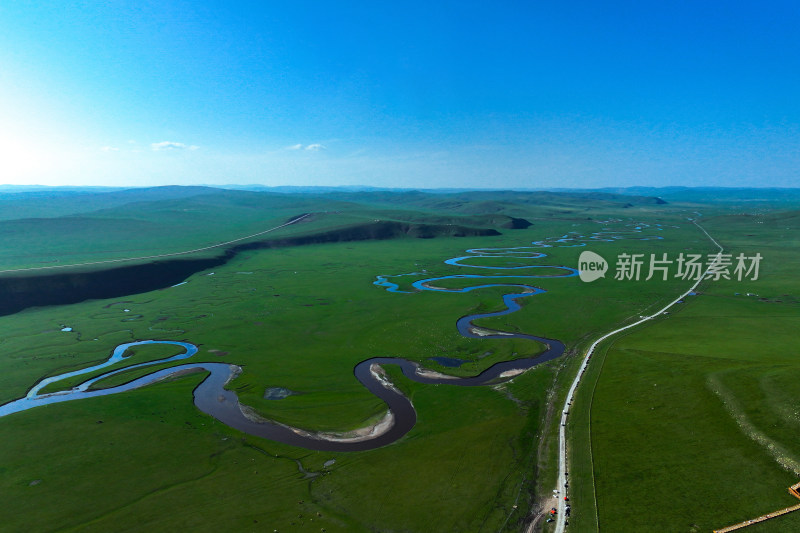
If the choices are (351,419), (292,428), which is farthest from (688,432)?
(292,428)

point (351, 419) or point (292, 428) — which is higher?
point (351, 419)

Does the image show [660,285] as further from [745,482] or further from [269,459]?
[269,459]

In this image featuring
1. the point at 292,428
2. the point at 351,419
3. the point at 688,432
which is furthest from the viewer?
the point at 351,419

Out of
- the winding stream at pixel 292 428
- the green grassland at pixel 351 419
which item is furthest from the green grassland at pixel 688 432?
the winding stream at pixel 292 428

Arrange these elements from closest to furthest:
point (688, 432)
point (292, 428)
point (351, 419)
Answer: point (688, 432)
point (292, 428)
point (351, 419)

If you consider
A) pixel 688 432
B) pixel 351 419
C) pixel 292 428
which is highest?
pixel 688 432

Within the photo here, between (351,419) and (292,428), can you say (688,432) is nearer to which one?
(351,419)

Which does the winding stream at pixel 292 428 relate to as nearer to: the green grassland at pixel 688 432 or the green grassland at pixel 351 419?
the green grassland at pixel 351 419

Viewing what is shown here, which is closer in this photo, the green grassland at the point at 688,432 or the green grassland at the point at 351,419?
the green grassland at the point at 688,432
